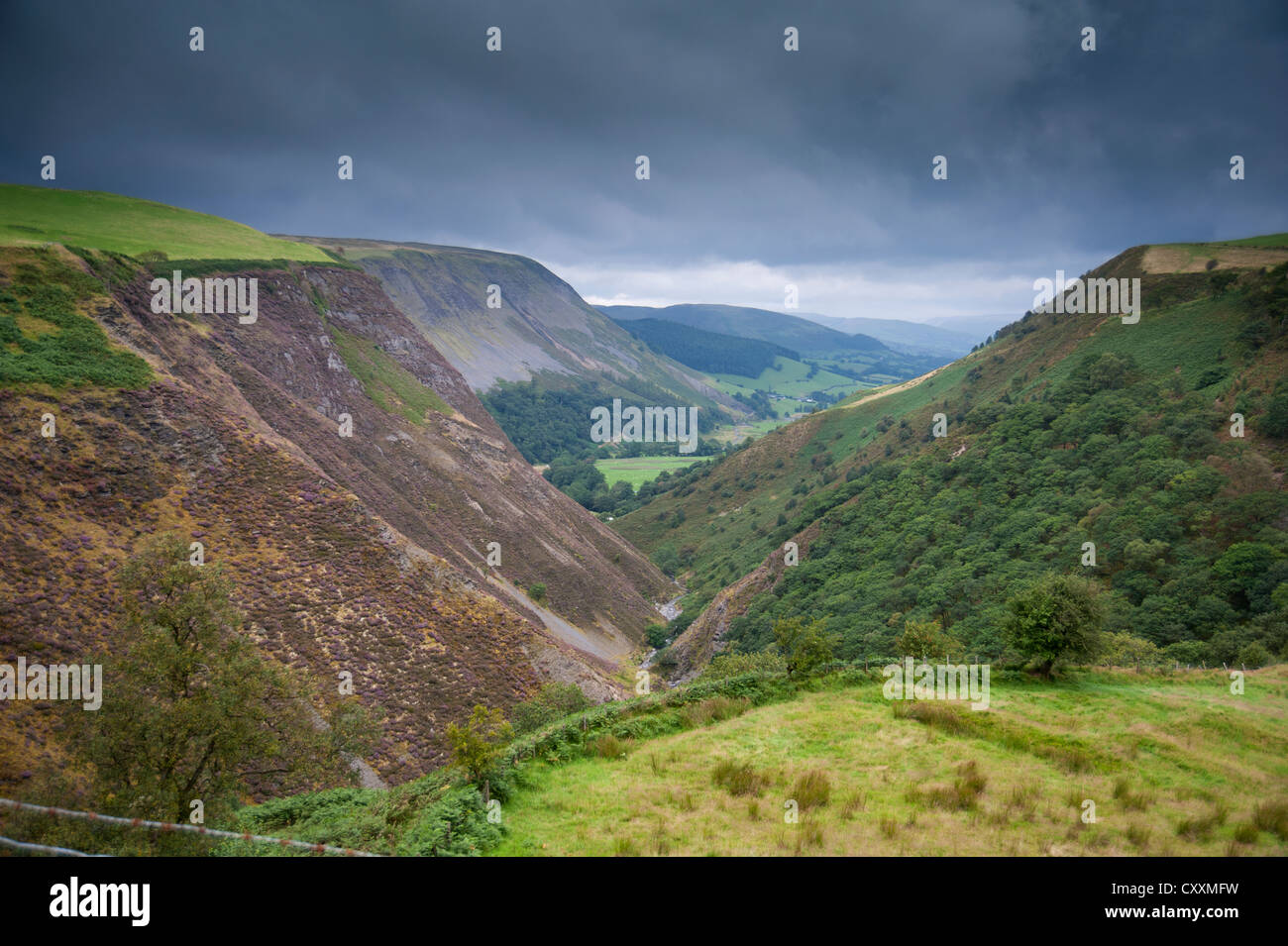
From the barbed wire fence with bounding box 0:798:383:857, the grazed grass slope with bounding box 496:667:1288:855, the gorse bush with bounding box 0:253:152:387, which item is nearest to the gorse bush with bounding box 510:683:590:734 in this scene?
the grazed grass slope with bounding box 496:667:1288:855

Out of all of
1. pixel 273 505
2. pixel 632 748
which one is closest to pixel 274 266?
pixel 273 505

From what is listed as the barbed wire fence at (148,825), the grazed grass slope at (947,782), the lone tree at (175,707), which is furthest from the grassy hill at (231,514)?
the grazed grass slope at (947,782)

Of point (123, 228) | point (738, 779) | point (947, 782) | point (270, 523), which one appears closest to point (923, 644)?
point (947, 782)

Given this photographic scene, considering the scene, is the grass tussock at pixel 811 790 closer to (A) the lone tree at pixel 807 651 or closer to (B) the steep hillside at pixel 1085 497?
(A) the lone tree at pixel 807 651

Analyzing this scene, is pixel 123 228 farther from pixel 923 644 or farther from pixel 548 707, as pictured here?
pixel 923 644

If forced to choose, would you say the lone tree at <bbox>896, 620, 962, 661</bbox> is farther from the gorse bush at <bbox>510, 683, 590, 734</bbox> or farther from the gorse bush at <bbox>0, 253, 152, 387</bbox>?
the gorse bush at <bbox>0, 253, 152, 387</bbox>

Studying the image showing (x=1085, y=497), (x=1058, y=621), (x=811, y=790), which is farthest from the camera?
(x=1085, y=497)
